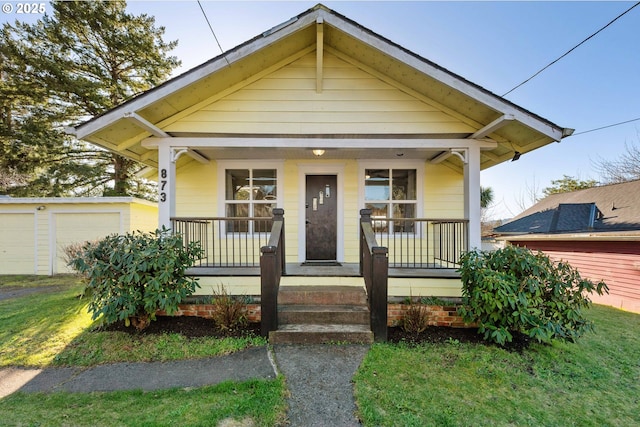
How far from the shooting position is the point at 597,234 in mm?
7871

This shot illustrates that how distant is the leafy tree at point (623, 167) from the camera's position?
16.8m

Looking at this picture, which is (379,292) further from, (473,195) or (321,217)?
(321,217)

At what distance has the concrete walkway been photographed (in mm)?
2793

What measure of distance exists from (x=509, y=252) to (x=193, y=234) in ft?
18.3

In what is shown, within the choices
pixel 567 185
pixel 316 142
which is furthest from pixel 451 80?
pixel 567 185

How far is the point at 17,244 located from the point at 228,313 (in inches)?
425

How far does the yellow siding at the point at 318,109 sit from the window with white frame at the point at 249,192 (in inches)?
68.9

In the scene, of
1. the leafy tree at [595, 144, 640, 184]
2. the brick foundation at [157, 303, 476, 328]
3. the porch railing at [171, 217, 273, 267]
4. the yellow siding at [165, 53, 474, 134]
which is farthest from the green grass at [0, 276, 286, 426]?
the leafy tree at [595, 144, 640, 184]

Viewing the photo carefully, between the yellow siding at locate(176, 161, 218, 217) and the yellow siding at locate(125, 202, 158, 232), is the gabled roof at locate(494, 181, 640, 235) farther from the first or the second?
the yellow siding at locate(125, 202, 158, 232)

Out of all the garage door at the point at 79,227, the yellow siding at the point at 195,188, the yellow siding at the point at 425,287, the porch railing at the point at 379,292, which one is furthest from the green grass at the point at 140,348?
the garage door at the point at 79,227

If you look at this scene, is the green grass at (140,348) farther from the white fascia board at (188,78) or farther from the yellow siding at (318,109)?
the yellow siding at (318,109)

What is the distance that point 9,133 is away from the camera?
46.5 feet

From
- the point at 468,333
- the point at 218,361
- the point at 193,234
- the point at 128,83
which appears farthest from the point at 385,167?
the point at 128,83

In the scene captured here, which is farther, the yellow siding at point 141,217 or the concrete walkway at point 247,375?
the yellow siding at point 141,217
